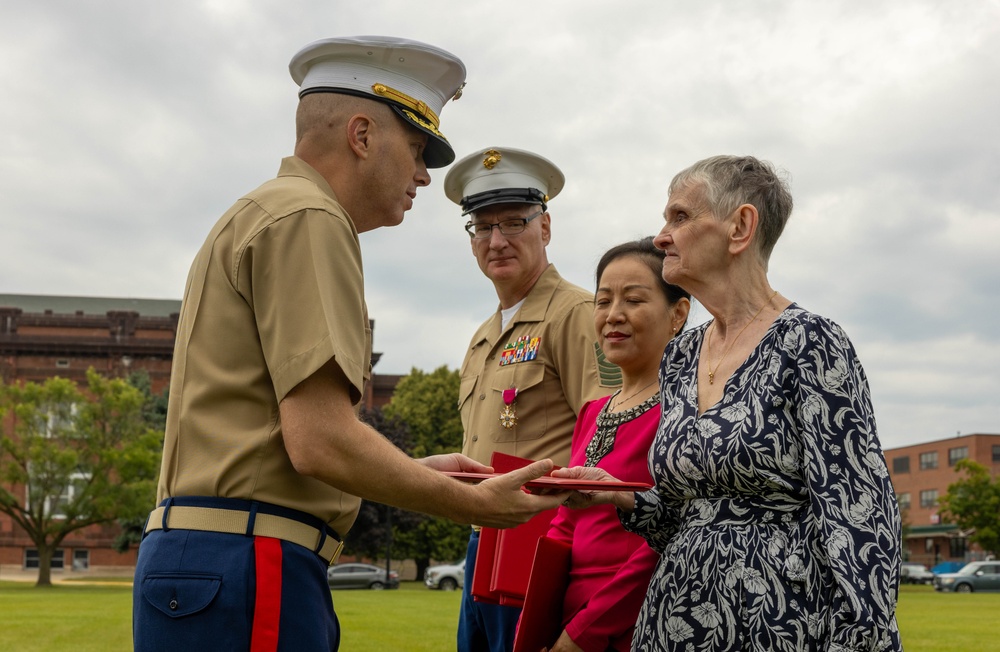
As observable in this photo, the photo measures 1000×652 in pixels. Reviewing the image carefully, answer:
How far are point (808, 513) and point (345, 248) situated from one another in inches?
58.7

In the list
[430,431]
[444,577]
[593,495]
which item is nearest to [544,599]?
[593,495]

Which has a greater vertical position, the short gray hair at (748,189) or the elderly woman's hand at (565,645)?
the short gray hair at (748,189)

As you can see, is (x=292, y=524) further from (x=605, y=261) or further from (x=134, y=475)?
(x=134, y=475)

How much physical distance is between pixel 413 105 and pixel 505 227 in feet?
7.80

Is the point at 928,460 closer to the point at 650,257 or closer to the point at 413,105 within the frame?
the point at 650,257

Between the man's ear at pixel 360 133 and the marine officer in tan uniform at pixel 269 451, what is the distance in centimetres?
26

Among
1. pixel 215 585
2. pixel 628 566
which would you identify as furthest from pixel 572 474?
pixel 215 585

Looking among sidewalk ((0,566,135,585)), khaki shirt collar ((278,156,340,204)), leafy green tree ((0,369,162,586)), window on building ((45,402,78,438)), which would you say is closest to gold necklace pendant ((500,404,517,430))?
khaki shirt collar ((278,156,340,204))

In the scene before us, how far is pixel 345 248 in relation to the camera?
111 inches

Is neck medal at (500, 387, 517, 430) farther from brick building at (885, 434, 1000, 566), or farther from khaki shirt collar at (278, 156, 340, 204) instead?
brick building at (885, 434, 1000, 566)

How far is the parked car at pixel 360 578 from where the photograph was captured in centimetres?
4847

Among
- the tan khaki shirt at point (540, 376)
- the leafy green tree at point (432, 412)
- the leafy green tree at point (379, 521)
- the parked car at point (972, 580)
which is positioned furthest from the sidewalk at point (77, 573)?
the tan khaki shirt at point (540, 376)

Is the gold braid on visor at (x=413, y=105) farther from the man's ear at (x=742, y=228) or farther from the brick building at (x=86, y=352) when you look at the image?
the brick building at (x=86, y=352)

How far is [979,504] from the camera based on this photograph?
5959cm
